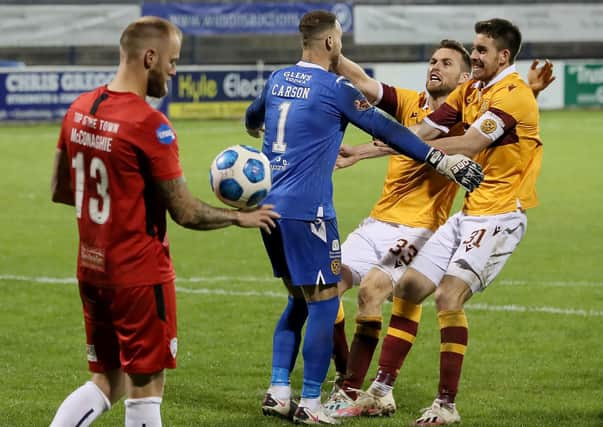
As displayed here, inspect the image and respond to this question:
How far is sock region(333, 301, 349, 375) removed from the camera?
736 centimetres

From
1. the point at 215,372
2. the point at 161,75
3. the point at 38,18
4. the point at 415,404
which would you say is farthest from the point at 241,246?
the point at 38,18

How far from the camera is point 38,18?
110ft

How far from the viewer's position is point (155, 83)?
4.90 metres

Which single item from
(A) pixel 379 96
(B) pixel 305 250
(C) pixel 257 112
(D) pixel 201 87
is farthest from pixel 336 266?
(D) pixel 201 87

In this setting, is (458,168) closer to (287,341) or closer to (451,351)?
(451,351)

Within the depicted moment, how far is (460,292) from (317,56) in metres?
1.56

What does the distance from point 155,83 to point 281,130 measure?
5.32 feet

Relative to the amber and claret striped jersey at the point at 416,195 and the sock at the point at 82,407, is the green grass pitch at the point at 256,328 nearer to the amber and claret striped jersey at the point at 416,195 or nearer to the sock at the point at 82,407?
the amber and claret striped jersey at the point at 416,195

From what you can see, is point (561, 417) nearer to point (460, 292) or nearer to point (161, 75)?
point (460, 292)

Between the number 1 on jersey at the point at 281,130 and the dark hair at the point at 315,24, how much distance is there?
0.39 m

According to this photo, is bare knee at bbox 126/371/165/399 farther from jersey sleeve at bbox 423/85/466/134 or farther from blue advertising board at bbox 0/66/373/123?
blue advertising board at bbox 0/66/373/123

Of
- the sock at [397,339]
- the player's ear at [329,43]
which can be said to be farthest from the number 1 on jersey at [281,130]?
the sock at [397,339]

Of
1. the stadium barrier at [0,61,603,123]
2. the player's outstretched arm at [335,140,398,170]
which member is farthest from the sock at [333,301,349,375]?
the stadium barrier at [0,61,603,123]

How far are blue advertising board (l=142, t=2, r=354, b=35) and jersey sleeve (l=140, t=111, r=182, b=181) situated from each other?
31057mm
